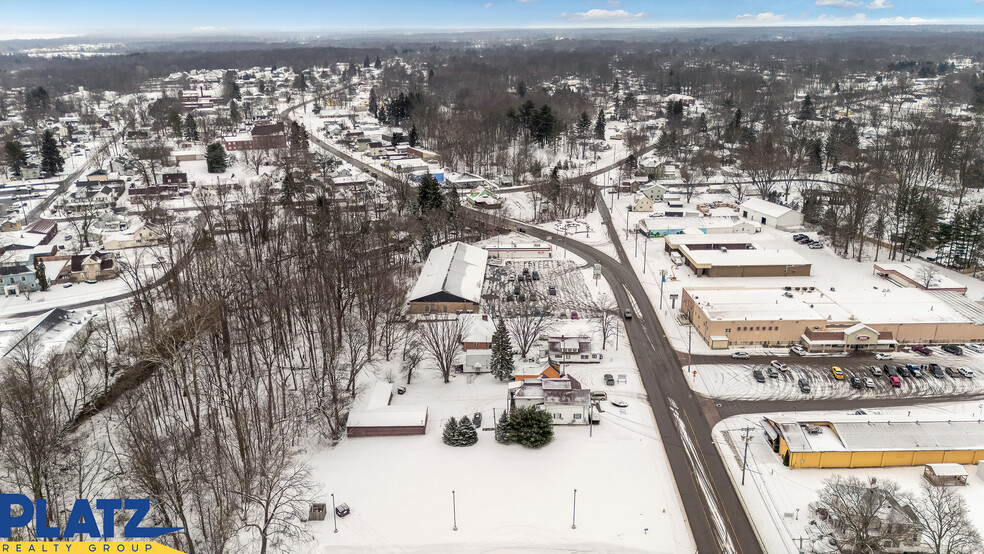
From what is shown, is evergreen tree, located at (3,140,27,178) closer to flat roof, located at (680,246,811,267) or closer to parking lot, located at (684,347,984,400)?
flat roof, located at (680,246,811,267)

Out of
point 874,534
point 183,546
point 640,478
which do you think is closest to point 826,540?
point 874,534

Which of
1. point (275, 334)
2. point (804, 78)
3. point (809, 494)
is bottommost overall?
point (809, 494)

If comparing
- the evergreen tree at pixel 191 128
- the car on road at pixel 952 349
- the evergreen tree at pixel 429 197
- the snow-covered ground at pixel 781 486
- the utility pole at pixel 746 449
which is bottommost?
the snow-covered ground at pixel 781 486

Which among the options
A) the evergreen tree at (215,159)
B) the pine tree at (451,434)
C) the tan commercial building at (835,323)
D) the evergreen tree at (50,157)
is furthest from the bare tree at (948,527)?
the evergreen tree at (50,157)

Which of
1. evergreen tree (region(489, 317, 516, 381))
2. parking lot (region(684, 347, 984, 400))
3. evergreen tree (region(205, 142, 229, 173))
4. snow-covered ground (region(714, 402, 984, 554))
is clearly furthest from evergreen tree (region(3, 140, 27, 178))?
snow-covered ground (region(714, 402, 984, 554))

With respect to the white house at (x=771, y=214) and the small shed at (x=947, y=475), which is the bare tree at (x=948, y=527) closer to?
the small shed at (x=947, y=475)

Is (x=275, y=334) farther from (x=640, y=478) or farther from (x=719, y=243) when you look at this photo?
(x=719, y=243)
